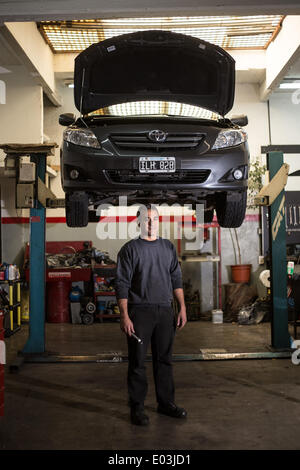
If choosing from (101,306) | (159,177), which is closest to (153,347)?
(159,177)

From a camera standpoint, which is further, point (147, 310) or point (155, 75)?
point (155, 75)

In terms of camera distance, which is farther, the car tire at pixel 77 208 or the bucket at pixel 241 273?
the bucket at pixel 241 273

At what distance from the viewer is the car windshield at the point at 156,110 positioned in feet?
13.0

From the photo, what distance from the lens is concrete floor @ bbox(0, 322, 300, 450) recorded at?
9.53ft

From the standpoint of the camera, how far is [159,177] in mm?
3617

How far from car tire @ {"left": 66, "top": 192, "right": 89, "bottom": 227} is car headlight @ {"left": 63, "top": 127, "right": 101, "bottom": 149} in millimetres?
467

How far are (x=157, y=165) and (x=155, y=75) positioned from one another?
1.17 metres

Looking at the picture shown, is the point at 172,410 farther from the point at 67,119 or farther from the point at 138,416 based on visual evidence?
the point at 67,119

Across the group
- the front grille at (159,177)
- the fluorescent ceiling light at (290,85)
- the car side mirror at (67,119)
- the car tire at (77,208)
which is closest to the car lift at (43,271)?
the car tire at (77,208)

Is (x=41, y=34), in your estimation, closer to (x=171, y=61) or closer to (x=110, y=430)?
(x=171, y=61)

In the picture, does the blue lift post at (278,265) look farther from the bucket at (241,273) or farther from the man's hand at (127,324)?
the bucket at (241,273)

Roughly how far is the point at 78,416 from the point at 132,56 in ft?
9.94

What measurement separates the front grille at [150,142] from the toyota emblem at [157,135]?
2 cm

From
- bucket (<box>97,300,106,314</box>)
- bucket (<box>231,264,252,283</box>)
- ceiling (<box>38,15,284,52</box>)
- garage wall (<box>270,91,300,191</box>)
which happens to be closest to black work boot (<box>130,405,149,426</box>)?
bucket (<box>97,300,106,314</box>)
